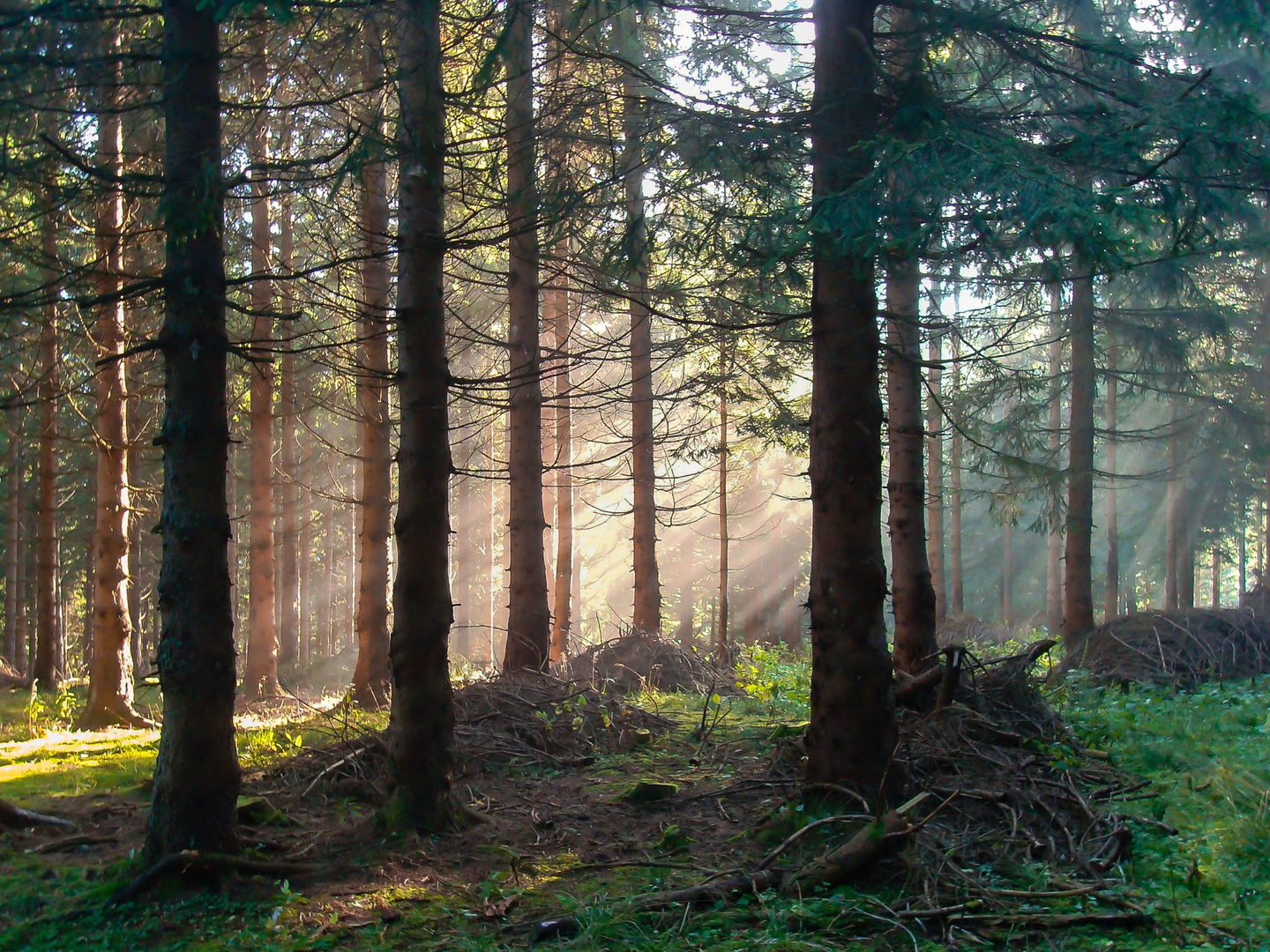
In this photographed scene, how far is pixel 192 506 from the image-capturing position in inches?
220

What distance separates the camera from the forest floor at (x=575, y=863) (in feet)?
14.8

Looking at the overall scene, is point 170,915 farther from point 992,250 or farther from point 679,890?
point 992,250

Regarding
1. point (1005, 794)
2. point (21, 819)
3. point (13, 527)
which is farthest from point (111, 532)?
point (13, 527)

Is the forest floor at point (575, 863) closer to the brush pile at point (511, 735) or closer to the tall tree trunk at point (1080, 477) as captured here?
the brush pile at point (511, 735)

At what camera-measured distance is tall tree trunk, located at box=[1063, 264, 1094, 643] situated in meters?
14.7

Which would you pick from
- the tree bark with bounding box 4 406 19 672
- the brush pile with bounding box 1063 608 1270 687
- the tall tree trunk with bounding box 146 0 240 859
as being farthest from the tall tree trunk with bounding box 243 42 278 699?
the brush pile with bounding box 1063 608 1270 687


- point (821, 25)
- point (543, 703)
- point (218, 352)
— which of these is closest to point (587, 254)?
point (821, 25)

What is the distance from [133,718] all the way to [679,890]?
973 centimetres

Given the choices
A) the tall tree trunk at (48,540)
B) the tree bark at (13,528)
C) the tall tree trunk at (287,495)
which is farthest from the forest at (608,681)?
the tree bark at (13,528)

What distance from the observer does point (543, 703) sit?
898cm

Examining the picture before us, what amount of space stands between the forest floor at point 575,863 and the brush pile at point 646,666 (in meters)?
3.28

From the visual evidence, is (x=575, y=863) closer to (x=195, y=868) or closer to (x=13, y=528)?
(x=195, y=868)

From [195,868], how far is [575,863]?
2289mm

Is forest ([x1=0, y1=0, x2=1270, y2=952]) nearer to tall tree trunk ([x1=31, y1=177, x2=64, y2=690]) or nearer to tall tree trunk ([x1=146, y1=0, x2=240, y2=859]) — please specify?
tall tree trunk ([x1=146, y1=0, x2=240, y2=859])
